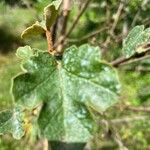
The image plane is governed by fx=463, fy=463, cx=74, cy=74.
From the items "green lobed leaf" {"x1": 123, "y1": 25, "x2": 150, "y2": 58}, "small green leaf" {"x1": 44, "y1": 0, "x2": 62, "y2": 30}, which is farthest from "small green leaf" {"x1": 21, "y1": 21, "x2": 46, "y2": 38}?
"green lobed leaf" {"x1": 123, "y1": 25, "x2": 150, "y2": 58}

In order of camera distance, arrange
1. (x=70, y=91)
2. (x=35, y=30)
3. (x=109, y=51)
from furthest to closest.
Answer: (x=109, y=51) < (x=35, y=30) < (x=70, y=91)

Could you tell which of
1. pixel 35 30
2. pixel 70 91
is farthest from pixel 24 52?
pixel 70 91

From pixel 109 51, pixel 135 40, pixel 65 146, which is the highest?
pixel 109 51

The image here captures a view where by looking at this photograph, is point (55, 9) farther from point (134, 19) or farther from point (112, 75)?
point (134, 19)

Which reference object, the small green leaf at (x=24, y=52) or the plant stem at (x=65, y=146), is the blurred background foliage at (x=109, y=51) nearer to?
the small green leaf at (x=24, y=52)

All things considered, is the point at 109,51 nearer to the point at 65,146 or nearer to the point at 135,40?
the point at 135,40

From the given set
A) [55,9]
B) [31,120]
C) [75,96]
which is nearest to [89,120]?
[75,96]
